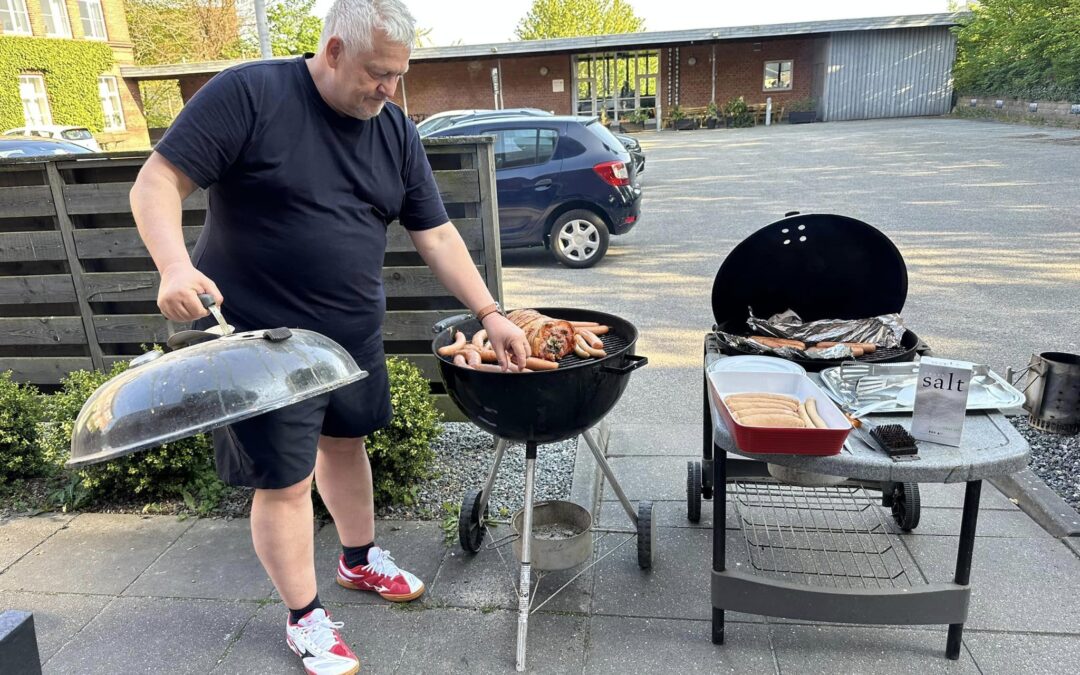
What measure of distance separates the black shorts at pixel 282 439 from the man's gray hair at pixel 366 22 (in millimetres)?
988

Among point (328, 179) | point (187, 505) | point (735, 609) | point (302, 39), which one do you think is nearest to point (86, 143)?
point (187, 505)

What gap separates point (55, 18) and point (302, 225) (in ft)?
110

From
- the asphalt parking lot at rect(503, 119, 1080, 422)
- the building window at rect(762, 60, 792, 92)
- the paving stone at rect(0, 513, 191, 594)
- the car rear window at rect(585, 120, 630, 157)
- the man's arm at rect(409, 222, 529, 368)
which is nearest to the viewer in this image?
the man's arm at rect(409, 222, 529, 368)

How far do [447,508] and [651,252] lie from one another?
Result: 6.59m

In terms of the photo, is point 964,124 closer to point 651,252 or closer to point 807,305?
point 651,252

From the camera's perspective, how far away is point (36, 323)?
432 centimetres

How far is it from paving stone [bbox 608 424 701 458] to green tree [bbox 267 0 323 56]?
125 ft

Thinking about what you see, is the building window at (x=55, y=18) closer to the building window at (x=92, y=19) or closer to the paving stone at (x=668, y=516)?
the building window at (x=92, y=19)

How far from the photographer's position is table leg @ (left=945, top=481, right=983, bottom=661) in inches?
83.3

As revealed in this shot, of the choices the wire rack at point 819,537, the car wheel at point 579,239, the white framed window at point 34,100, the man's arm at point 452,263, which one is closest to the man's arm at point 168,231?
the man's arm at point 452,263

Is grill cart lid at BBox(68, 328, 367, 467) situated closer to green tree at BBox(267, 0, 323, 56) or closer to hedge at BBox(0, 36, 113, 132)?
hedge at BBox(0, 36, 113, 132)

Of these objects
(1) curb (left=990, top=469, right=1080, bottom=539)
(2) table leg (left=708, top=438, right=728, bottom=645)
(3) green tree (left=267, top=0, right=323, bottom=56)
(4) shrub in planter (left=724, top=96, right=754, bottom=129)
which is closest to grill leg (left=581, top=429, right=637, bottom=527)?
(2) table leg (left=708, top=438, right=728, bottom=645)

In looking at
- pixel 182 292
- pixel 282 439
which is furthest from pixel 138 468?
pixel 182 292

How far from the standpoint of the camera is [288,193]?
204 cm
